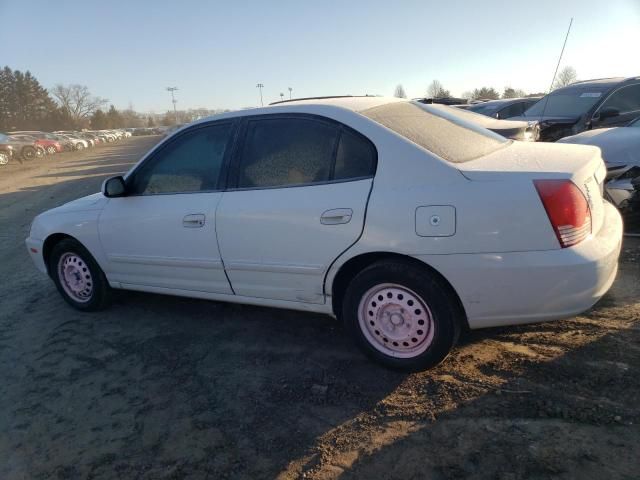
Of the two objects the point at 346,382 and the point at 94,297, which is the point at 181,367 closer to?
the point at 346,382

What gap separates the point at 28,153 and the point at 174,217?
100 ft

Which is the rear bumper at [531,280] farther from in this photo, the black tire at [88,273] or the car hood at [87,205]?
the black tire at [88,273]

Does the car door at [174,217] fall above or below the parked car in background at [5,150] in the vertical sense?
below

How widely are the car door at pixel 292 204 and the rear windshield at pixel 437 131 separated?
0.90 ft

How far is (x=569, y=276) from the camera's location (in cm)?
241

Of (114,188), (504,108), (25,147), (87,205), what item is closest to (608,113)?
(504,108)

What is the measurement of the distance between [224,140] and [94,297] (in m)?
2.02

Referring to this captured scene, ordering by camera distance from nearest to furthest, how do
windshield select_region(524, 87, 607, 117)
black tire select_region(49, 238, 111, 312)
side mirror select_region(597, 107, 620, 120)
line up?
1. black tire select_region(49, 238, 111, 312)
2. side mirror select_region(597, 107, 620, 120)
3. windshield select_region(524, 87, 607, 117)

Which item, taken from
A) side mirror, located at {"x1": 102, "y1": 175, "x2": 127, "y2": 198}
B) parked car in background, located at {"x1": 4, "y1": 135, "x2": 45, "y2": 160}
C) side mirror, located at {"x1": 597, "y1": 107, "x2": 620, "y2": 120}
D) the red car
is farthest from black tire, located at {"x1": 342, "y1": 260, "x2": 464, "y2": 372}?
the red car

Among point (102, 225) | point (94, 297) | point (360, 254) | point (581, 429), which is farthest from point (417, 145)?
point (94, 297)

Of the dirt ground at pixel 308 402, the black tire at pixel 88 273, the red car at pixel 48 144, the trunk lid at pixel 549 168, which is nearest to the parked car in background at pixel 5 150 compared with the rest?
the red car at pixel 48 144

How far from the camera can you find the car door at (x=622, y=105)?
7797mm

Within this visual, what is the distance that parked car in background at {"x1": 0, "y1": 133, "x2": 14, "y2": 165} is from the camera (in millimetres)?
24623

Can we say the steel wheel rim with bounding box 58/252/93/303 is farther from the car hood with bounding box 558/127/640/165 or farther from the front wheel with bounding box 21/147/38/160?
the front wheel with bounding box 21/147/38/160
